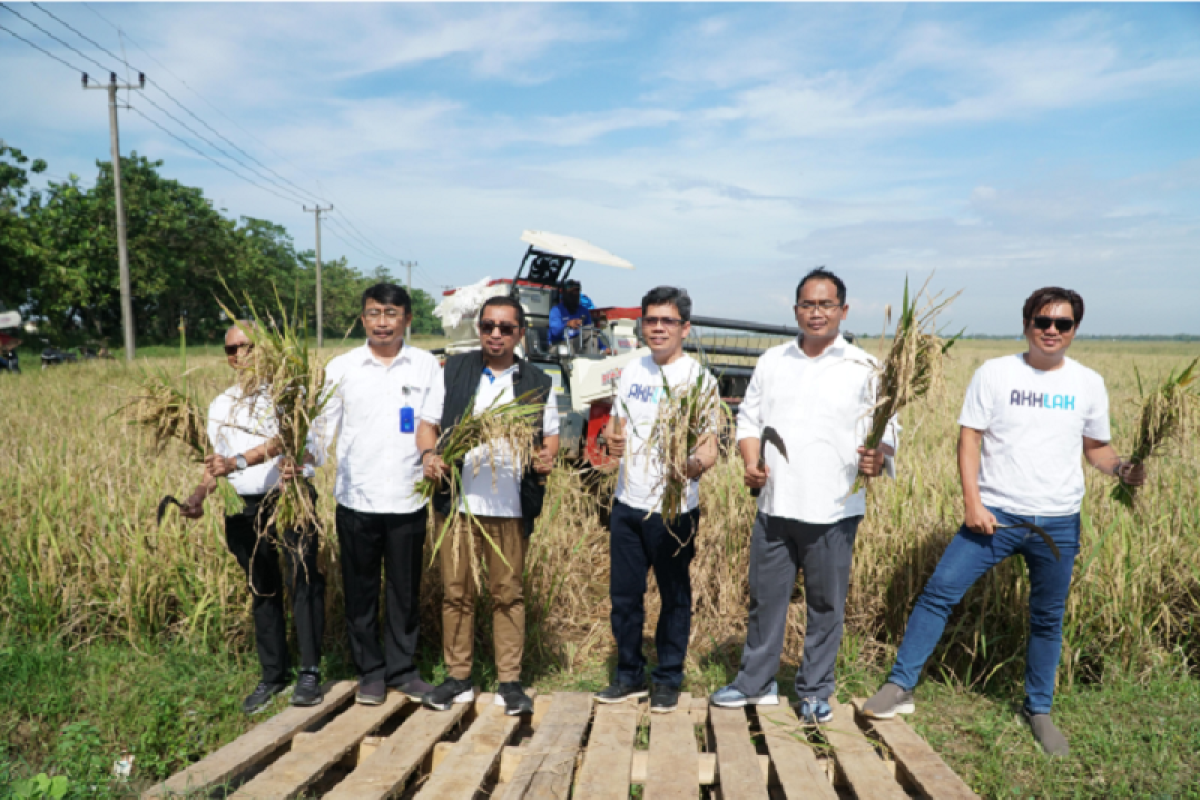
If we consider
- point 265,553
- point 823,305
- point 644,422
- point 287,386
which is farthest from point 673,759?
point 287,386

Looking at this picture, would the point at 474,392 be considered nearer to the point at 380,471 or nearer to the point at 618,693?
the point at 380,471

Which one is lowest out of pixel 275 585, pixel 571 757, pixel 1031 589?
pixel 571 757

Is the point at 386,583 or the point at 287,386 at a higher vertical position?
the point at 287,386

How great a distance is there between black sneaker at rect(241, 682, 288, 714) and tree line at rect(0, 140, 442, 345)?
18953 millimetres

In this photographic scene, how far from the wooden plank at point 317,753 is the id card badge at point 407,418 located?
1.24 metres

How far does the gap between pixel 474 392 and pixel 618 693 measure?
151cm

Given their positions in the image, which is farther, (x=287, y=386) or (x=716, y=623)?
(x=716, y=623)

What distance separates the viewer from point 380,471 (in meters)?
3.13

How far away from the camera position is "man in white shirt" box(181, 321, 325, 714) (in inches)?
124

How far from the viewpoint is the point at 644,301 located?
10.1ft

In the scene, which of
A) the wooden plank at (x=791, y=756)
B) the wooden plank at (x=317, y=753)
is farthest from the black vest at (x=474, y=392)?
the wooden plank at (x=791, y=756)

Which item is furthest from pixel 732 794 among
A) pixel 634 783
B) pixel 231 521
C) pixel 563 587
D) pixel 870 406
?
pixel 231 521

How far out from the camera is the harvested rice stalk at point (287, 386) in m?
2.92

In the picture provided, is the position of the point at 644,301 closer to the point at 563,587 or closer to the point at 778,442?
the point at 778,442
